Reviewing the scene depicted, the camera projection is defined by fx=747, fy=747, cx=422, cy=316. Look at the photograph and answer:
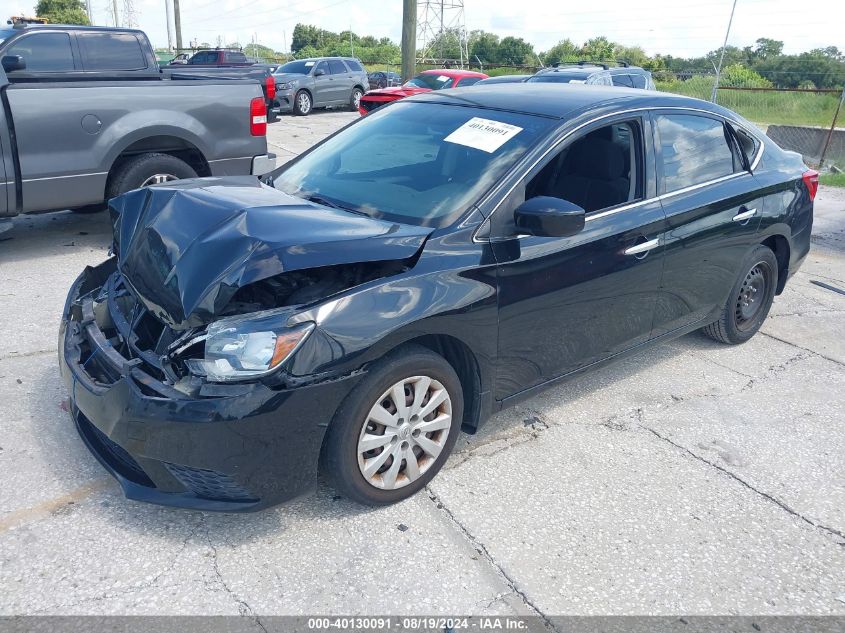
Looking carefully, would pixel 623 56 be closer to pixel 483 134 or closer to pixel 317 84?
pixel 317 84

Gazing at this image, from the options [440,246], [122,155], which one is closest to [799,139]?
[122,155]

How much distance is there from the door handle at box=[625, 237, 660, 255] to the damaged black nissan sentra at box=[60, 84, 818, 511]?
0.01 metres

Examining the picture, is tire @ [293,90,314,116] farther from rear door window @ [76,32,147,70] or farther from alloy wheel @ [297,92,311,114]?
rear door window @ [76,32,147,70]

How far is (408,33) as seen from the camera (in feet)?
55.1

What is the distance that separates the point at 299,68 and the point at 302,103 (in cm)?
119

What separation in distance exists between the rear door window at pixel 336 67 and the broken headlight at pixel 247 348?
66.1 ft

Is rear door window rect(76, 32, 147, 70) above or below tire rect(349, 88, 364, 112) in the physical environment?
above

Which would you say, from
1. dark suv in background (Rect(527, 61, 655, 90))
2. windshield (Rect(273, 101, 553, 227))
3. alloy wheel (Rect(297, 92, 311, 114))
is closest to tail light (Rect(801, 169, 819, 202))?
windshield (Rect(273, 101, 553, 227))

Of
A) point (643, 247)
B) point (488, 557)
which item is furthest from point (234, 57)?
point (488, 557)

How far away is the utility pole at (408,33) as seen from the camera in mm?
16469

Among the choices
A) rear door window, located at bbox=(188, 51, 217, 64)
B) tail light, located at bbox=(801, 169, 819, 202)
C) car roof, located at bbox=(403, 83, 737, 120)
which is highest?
car roof, located at bbox=(403, 83, 737, 120)

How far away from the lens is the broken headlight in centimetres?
272

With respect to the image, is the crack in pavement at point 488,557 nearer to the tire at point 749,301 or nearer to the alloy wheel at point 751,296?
the tire at point 749,301

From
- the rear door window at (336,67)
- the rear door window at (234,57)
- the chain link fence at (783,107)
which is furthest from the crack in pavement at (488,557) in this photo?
the rear door window at (234,57)
